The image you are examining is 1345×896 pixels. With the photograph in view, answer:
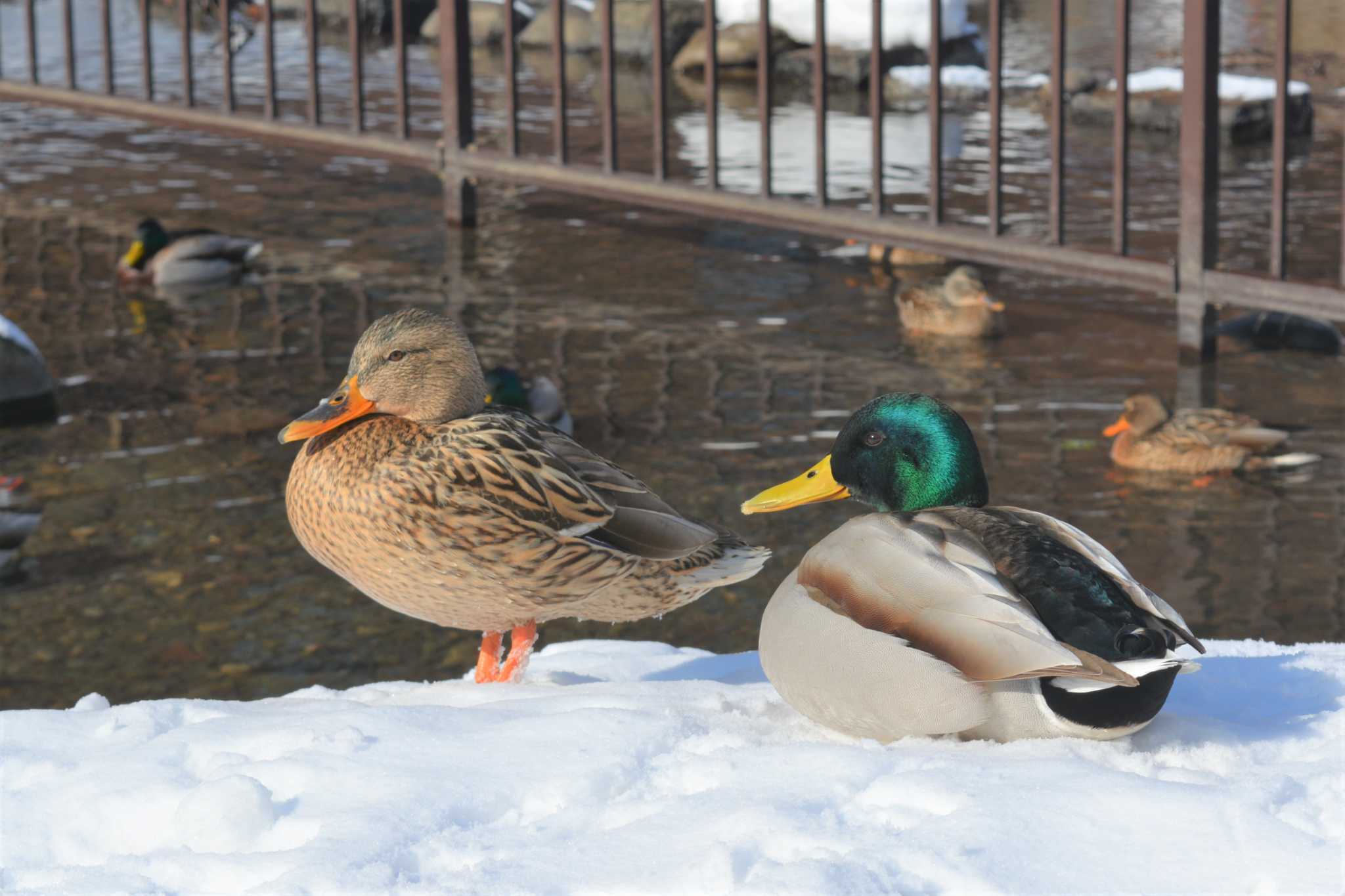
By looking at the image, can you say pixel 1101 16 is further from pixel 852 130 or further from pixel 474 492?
pixel 474 492

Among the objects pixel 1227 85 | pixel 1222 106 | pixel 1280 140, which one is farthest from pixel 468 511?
pixel 1227 85

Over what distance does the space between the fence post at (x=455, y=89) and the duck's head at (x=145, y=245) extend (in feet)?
5.46

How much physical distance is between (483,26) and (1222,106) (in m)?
9.52

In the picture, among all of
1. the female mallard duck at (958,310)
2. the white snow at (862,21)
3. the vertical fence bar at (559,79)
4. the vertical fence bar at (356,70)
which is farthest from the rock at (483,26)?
the female mallard duck at (958,310)

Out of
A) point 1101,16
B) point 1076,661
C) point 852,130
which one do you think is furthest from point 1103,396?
point 1101,16

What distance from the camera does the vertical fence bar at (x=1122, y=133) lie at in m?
7.27

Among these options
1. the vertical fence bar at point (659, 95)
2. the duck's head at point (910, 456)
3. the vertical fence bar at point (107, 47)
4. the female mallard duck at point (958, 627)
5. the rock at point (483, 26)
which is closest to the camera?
the female mallard duck at point (958, 627)

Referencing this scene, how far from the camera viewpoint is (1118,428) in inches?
254

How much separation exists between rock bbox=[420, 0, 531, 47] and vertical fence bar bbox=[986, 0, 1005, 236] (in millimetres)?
12813

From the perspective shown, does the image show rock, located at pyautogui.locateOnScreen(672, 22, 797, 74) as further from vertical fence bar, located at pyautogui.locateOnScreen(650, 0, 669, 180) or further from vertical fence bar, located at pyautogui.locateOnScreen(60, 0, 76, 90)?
vertical fence bar, located at pyautogui.locateOnScreen(650, 0, 669, 180)

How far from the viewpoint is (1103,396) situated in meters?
7.10

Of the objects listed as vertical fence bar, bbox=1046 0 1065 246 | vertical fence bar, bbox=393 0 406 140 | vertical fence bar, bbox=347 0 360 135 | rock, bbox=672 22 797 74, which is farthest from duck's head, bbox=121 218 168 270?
rock, bbox=672 22 797 74

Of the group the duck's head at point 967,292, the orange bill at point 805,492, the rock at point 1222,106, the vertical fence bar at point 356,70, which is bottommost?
the duck's head at point 967,292

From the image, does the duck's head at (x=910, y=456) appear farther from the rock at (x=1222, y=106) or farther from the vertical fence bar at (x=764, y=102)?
the rock at (x=1222, y=106)
